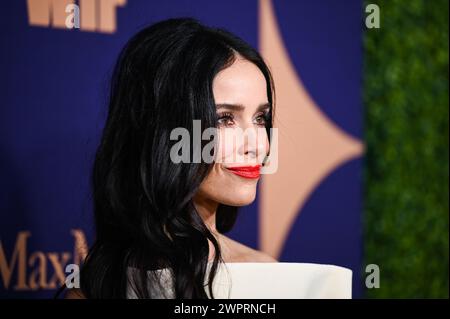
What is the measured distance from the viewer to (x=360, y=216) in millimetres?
2791

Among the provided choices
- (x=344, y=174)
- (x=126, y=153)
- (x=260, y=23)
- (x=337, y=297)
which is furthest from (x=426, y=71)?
(x=126, y=153)

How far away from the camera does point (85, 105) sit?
2.18 metres

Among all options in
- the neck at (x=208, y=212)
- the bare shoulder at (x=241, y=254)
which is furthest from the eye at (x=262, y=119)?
the bare shoulder at (x=241, y=254)

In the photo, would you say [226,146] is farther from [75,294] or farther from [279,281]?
[75,294]

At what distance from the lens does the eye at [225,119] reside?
175 centimetres

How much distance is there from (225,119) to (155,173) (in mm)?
239

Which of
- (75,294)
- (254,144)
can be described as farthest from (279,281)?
(75,294)

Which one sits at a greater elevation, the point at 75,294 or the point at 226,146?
the point at 226,146

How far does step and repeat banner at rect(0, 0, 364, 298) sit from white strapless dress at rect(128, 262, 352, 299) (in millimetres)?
569

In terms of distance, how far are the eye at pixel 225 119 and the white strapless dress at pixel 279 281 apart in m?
0.37

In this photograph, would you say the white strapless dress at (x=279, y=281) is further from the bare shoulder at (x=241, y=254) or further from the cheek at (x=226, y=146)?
the cheek at (x=226, y=146)

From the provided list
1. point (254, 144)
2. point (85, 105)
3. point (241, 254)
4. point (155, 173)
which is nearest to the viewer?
point (155, 173)

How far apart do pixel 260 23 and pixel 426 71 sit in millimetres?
1093

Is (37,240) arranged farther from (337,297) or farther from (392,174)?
A: (392,174)
